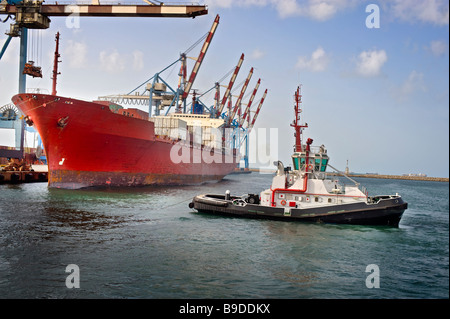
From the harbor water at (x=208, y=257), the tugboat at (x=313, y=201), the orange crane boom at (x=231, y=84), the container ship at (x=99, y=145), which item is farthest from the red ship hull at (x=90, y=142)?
the orange crane boom at (x=231, y=84)

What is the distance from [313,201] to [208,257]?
9622 millimetres

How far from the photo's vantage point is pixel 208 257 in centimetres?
1310

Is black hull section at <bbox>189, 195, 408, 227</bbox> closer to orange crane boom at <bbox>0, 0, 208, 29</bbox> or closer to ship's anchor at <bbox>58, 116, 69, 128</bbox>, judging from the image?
ship's anchor at <bbox>58, 116, 69, 128</bbox>

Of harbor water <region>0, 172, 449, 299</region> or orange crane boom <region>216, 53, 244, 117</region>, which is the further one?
orange crane boom <region>216, 53, 244, 117</region>

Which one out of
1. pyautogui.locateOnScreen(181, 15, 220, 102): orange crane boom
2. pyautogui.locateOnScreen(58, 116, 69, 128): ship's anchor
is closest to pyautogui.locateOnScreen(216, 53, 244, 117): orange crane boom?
pyautogui.locateOnScreen(181, 15, 220, 102): orange crane boom

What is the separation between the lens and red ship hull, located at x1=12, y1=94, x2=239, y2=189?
103 ft

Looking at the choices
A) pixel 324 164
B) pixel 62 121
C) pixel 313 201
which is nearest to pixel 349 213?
pixel 313 201

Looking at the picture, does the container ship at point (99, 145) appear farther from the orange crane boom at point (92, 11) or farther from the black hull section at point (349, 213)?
the black hull section at point (349, 213)

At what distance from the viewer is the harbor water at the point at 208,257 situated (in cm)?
999

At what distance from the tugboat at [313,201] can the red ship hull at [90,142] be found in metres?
17.2

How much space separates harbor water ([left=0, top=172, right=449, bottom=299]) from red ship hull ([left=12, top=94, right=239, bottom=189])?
11239 mm

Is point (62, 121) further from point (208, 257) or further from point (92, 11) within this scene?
point (208, 257)

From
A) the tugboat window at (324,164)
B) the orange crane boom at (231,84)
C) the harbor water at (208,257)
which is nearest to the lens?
the harbor water at (208,257)
